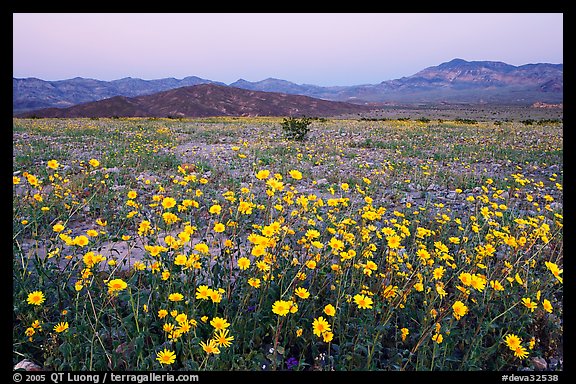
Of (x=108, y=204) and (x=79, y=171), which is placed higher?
(x=79, y=171)

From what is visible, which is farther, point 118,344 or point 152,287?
point 152,287

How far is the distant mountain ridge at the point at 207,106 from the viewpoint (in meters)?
85.6

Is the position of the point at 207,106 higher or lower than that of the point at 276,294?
higher

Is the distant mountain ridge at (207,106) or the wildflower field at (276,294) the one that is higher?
the distant mountain ridge at (207,106)

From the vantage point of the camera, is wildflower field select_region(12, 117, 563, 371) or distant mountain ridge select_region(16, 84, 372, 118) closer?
wildflower field select_region(12, 117, 563, 371)

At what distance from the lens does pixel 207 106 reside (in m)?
95.1

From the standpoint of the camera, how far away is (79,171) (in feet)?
25.7

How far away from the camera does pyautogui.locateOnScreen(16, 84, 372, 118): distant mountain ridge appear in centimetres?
8556

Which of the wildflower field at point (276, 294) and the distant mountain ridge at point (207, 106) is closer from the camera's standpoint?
the wildflower field at point (276, 294)

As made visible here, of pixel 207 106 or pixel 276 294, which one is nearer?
pixel 276 294

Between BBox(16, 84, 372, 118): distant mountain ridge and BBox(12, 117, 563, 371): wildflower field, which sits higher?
BBox(16, 84, 372, 118): distant mountain ridge
